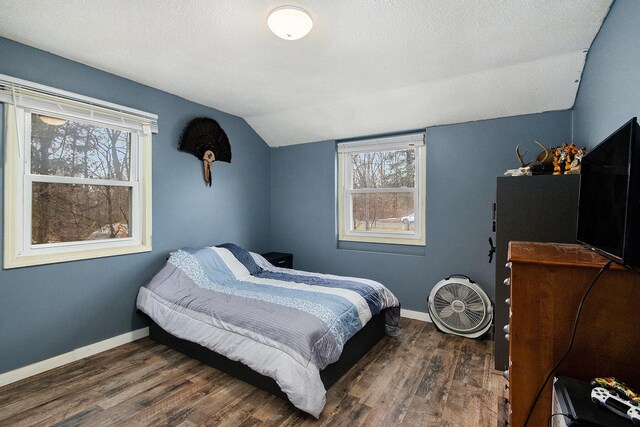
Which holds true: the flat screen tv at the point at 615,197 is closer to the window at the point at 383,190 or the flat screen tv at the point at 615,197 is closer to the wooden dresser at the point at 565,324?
the wooden dresser at the point at 565,324

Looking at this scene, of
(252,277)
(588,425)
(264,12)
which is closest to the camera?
(588,425)

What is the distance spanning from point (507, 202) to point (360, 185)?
1.98 m

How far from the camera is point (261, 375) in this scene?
6.57ft

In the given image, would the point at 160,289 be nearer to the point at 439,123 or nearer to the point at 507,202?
the point at 507,202

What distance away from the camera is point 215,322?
2209mm

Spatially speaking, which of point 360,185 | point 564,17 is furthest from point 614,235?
point 360,185

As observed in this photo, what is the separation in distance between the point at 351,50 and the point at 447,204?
1.93 meters

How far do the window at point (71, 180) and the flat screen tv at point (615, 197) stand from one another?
3.34 metres

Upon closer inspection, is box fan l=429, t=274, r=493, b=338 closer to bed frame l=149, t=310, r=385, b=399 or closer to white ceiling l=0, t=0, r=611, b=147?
bed frame l=149, t=310, r=385, b=399

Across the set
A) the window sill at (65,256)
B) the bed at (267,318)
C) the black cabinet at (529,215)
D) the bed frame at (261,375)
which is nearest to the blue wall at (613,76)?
the black cabinet at (529,215)

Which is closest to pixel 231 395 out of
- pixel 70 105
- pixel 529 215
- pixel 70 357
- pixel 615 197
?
pixel 70 357

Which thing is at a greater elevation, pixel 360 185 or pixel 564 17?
pixel 564 17

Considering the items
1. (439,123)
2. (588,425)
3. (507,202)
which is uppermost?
(439,123)

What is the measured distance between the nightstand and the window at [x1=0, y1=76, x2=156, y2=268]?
148 cm
